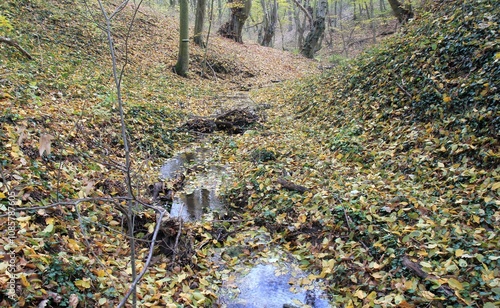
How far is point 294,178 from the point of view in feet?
18.7

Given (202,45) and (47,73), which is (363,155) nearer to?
(47,73)

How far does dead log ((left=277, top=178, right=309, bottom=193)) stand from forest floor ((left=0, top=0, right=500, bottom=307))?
3cm

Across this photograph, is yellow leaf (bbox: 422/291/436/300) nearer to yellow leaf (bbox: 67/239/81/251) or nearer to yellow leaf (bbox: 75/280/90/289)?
yellow leaf (bbox: 75/280/90/289)

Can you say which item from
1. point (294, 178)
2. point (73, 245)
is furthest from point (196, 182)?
point (73, 245)

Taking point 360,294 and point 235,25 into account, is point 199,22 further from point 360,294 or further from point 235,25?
point 360,294

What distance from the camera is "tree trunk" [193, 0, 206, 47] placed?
14467 mm

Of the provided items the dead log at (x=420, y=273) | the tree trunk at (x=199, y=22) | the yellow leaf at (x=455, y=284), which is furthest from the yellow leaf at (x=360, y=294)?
the tree trunk at (x=199, y=22)

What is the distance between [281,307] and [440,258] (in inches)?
68.8

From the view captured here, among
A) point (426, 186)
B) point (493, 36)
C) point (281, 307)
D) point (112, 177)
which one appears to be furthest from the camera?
point (493, 36)

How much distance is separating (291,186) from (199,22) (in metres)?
12.8

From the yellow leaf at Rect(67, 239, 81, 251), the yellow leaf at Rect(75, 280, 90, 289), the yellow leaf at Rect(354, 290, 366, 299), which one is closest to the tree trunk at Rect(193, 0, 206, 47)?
the yellow leaf at Rect(67, 239, 81, 251)

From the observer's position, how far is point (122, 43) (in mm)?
12195

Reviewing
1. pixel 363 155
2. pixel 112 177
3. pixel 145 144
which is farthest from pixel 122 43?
pixel 363 155

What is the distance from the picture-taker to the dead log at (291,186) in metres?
5.22
